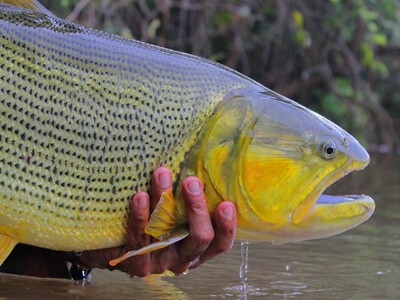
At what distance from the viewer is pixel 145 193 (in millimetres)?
2635

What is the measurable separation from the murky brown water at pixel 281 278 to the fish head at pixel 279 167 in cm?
61

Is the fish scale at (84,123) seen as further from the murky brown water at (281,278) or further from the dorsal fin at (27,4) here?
the murky brown water at (281,278)

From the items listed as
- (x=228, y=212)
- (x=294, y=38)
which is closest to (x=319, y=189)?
(x=228, y=212)

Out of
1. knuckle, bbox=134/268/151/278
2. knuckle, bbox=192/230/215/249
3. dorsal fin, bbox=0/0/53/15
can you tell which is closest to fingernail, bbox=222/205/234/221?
knuckle, bbox=192/230/215/249

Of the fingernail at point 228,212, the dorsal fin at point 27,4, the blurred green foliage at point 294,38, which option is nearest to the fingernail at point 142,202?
the fingernail at point 228,212

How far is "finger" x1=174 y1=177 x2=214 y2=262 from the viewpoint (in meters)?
2.58

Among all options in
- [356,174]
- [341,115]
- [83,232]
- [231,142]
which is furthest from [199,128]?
[341,115]

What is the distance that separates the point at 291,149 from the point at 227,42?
8637mm

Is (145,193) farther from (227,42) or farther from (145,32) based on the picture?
(227,42)

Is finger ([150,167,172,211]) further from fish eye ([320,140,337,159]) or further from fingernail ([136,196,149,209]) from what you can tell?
fish eye ([320,140,337,159])

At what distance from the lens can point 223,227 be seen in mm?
2674

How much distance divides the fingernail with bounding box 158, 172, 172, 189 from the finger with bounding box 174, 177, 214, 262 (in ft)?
0.15

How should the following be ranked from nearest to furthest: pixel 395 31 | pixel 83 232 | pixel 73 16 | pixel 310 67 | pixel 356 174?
1. pixel 83 232
2. pixel 73 16
3. pixel 356 174
4. pixel 395 31
5. pixel 310 67

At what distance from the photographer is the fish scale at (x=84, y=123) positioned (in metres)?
2.58
